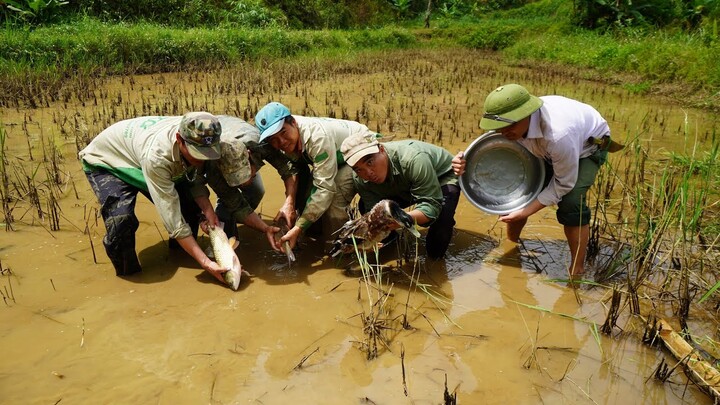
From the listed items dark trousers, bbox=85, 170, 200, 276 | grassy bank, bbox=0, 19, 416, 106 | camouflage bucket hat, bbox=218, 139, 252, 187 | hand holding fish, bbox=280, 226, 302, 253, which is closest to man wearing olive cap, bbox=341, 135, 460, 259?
hand holding fish, bbox=280, 226, 302, 253

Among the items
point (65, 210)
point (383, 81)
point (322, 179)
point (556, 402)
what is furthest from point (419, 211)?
point (383, 81)

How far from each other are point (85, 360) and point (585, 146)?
121 inches

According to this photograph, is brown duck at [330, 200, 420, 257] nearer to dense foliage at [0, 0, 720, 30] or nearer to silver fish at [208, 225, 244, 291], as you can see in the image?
silver fish at [208, 225, 244, 291]

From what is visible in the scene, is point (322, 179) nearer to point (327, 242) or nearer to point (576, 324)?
point (327, 242)

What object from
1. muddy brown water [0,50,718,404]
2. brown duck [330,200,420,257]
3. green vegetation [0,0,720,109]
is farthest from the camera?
green vegetation [0,0,720,109]

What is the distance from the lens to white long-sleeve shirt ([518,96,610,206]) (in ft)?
9.76

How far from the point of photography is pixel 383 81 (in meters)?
10.1

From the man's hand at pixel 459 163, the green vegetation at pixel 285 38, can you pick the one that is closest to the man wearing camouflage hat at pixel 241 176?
the man's hand at pixel 459 163

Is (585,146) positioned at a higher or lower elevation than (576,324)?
higher

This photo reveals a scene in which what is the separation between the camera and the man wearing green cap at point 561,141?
2.93m

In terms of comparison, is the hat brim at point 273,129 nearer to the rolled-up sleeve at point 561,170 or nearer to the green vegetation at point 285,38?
the rolled-up sleeve at point 561,170

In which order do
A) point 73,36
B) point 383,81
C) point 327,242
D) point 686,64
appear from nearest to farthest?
→ point 327,242, point 686,64, point 73,36, point 383,81

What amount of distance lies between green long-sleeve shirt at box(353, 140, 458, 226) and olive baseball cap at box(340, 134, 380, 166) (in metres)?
0.28

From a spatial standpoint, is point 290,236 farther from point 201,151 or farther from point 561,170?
point 561,170
